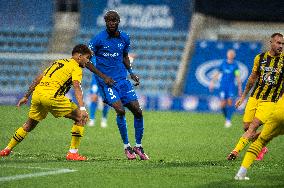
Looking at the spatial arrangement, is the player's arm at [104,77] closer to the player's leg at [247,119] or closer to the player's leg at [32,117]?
the player's leg at [32,117]

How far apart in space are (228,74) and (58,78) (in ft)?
40.0

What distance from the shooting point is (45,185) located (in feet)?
28.9

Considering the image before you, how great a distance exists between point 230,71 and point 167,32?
1105 cm

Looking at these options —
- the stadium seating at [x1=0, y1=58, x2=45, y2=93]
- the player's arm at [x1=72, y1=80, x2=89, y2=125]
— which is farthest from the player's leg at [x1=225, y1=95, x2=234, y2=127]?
the stadium seating at [x1=0, y1=58, x2=45, y2=93]

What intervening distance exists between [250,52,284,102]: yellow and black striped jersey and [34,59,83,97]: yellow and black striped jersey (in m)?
2.82

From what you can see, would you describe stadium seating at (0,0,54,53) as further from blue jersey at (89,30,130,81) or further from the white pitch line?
the white pitch line

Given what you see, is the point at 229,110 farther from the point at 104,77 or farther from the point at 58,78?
the point at 58,78

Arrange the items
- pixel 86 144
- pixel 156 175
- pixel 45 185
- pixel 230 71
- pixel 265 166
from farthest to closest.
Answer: pixel 230 71
pixel 86 144
pixel 265 166
pixel 156 175
pixel 45 185

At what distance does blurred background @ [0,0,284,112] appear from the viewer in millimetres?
32219

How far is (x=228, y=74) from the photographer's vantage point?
77.4ft

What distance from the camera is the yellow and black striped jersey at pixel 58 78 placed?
12.0m

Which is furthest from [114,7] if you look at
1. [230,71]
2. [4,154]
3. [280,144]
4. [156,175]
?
[156,175]

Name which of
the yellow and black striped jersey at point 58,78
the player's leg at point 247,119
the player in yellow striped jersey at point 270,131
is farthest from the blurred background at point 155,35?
the player in yellow striped jersey at point 270,131

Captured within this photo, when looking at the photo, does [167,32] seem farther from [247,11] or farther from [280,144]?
[280,144]
